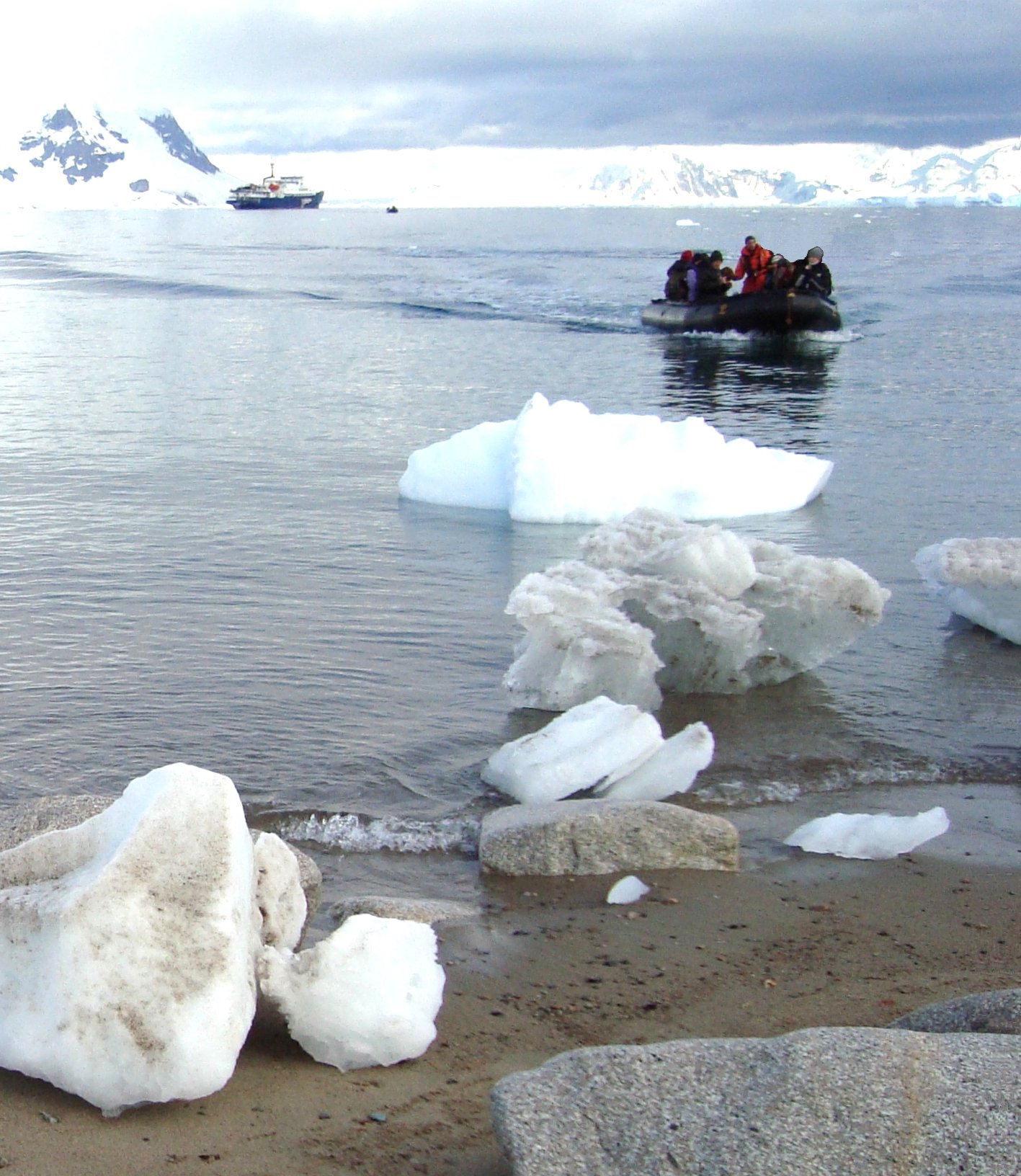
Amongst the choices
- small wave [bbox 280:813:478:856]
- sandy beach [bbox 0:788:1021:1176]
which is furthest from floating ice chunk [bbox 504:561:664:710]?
small wave [bbox 280:813:478:856]

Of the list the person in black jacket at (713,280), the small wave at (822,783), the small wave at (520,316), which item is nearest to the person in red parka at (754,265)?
the person in black jacket at (713,280)

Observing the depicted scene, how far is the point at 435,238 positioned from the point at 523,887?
73172 mm

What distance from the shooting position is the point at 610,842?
4625mm

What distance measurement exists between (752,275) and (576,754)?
2217 cm

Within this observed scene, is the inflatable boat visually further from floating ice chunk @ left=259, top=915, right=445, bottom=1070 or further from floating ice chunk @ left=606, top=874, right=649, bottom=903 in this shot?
floating ice chunk @ left=259, top=915, right=445, bottom=1070

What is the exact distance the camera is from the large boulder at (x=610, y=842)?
15.1ft

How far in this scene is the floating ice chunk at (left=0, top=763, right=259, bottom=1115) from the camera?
3018 millimetres

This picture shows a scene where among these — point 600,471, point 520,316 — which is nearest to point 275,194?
point 520,316

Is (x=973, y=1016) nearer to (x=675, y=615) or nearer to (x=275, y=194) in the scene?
(x=675, y=615)

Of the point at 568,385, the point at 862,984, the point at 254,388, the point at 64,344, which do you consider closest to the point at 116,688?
the point at 862,984

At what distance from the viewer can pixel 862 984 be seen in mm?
3857

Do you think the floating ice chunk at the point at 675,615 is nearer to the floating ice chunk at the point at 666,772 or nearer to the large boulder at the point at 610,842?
the floating ice chunk at the point at 666,772

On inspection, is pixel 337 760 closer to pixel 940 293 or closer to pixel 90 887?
pixel 90 887

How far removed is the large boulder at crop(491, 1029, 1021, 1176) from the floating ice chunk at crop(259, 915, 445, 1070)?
604mm
